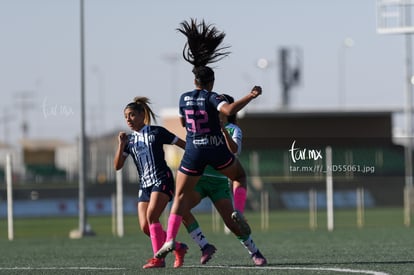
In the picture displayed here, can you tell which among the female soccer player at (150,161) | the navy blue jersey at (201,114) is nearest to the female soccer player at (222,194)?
the female soccer player at (150,161)

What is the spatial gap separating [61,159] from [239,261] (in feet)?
248

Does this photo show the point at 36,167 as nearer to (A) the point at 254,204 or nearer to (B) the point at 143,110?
(A) the point at 254,204

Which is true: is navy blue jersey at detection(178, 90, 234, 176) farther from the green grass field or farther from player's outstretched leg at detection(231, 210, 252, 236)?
the green grass field

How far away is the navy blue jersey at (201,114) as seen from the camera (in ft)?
38.9

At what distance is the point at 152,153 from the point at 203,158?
1.01 m

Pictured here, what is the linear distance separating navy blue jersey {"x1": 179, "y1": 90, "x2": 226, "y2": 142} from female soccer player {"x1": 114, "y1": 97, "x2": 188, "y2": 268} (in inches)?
30.9

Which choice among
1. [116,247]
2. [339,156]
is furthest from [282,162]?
[116,247]

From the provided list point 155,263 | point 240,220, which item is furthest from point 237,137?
point 155,263

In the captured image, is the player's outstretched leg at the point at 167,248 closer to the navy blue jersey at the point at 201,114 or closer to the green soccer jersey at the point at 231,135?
the green soccer jersey at the point at 231,135

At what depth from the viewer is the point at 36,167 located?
6253 centimetres

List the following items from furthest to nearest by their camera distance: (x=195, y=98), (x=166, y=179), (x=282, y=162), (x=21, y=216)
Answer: (x=282, y=162) → (x=21, y=216) → (x=166, y=179) → (x=195, y=98)

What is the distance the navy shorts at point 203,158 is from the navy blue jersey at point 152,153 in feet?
2.42

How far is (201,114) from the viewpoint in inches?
467

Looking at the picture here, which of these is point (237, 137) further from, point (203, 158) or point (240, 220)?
point (240, 220)
